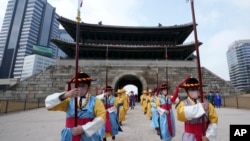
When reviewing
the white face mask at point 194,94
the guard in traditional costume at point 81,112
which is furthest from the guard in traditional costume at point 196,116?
the guard in traditional costume at point 81,112

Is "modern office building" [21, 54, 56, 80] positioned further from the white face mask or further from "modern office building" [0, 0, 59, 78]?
the white face mask

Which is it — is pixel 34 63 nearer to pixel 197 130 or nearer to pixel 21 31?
pixel 21 31

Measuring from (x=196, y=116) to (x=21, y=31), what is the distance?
4267 inches

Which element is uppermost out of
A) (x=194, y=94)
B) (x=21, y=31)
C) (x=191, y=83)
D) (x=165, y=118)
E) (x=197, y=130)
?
(x=21, y=31)

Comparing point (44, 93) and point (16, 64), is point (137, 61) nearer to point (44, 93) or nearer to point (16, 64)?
point (44, 93)

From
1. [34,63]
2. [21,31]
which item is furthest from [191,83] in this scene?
[21,31]

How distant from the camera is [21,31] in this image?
314 feet

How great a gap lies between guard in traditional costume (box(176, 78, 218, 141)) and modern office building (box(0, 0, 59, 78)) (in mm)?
94680

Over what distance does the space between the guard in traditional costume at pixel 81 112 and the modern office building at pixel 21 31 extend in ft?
308

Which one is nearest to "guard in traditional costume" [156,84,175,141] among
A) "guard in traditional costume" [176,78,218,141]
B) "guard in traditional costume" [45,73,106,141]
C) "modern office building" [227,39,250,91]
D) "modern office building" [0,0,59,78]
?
"guard in traditional costume" [176,78,218,141]

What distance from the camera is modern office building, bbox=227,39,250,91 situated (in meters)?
80.8

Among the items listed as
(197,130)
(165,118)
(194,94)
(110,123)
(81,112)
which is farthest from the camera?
(110,123)

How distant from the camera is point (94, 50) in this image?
27.6 meters

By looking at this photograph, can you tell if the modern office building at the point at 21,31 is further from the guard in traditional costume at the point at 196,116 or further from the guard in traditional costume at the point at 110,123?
the guard in traditional costume at the point at 196,116
